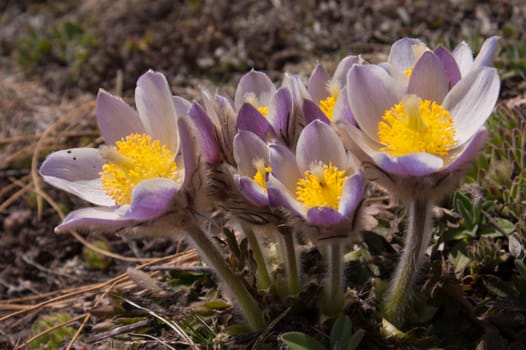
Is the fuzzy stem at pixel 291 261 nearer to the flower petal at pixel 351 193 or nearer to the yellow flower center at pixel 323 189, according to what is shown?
the yellow flower center at pixel 323 189

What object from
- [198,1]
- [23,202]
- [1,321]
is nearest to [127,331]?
[1,321]

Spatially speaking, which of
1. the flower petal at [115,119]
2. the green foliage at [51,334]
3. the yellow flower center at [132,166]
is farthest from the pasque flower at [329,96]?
the green foliage at [51,334]

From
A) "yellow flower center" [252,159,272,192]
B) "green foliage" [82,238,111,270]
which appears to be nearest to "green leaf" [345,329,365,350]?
"yellow flower center" [252,159,272,192]

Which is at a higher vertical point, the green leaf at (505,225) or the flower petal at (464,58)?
the flower petal at (464,58)

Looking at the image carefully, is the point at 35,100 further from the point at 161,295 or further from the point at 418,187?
the point at 418,187

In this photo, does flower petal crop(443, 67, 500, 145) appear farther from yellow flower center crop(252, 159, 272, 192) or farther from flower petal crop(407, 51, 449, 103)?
yellow flower center crop(252, 159, 272, 192)

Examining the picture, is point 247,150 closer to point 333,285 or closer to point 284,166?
point 284,166

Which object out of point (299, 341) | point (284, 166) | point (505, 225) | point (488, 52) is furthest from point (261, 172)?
point (505, 225)
